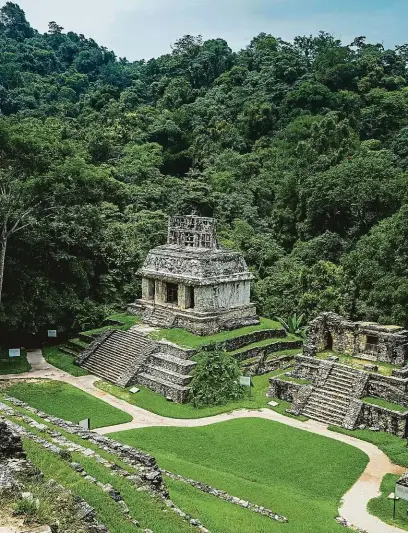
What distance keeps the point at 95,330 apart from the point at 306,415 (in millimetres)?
11963

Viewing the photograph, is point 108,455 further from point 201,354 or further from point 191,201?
point 191,201

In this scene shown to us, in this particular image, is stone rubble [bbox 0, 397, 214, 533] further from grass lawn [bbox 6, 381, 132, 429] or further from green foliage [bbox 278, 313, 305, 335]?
green foliage [bbox 278, 313, 305, 335]

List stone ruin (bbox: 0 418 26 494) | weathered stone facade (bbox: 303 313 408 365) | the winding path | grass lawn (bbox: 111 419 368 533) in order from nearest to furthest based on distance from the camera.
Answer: stone ruin (bbox: 0 418 26 494) → grass lawn (bbox: 111 419 368 533) → the winding path → weathered stone facade (bbox: 303 313 408 365)

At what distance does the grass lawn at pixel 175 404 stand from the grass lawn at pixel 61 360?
1760 mm

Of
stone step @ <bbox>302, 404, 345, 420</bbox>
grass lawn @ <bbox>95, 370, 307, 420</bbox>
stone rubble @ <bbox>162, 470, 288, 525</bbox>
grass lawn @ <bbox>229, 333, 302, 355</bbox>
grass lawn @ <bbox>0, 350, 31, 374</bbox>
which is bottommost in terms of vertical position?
grass lawn @ <bbox>95, 370, 307, 420</bbox>

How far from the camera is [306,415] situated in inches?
858

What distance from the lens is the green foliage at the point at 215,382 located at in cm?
2292

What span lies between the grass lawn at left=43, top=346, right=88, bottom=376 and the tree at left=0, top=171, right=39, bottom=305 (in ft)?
12.8

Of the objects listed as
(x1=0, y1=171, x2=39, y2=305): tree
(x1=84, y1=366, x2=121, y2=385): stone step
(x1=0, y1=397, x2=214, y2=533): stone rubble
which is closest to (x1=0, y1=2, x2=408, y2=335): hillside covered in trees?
→ (x1=0, y1=171, x2=39, y2=305): tree

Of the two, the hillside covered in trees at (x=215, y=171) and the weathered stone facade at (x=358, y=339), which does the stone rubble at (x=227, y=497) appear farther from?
the hillside covered in trees at (x=215, y=171)

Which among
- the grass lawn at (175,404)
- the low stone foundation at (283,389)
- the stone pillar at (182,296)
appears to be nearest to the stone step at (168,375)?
the grass lawn at (175,404)

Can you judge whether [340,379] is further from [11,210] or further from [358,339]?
[11,210]

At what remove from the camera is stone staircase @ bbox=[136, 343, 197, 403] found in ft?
77.0

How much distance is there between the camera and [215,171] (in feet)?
167
